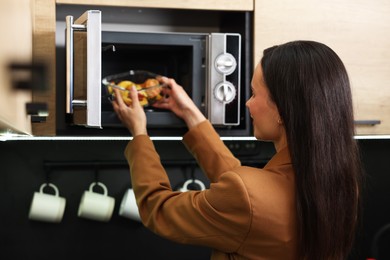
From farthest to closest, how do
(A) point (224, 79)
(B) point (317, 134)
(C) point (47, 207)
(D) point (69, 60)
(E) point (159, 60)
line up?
1. (C) point (47, 207)
2. (E) point (159, 60)
3. (A) point (224, 79)
4. (D) point (69, 60)
5. (B) point (317, 134)

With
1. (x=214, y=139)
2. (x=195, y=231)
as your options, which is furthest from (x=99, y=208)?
(x=195, y=231)

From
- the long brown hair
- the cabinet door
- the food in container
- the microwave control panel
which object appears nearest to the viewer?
the long brown hair

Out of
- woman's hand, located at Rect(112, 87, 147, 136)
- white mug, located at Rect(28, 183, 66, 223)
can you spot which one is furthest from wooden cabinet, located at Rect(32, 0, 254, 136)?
white mug, located at Rect(28, 183, 66, 223)

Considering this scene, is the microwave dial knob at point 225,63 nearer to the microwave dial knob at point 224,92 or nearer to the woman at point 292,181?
the microwave dial knob at point 224,92

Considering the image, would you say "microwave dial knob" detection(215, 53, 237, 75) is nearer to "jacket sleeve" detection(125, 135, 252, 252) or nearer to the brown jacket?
"jacket sleeve" detection(125, 135, 252, 252)

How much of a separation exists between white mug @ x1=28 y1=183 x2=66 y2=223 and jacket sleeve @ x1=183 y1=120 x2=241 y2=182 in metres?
0.51

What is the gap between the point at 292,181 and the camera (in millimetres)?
1451

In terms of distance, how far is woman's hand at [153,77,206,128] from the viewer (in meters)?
1.80

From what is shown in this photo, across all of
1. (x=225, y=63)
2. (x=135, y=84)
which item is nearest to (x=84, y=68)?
(x=135, y=84)

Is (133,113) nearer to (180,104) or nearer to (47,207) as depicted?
(180,104)

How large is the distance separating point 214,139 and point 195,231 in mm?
434

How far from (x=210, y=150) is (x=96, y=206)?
0.49 meters

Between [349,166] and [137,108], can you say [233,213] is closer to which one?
[349,166]

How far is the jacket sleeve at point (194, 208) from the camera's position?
4.64 ft
